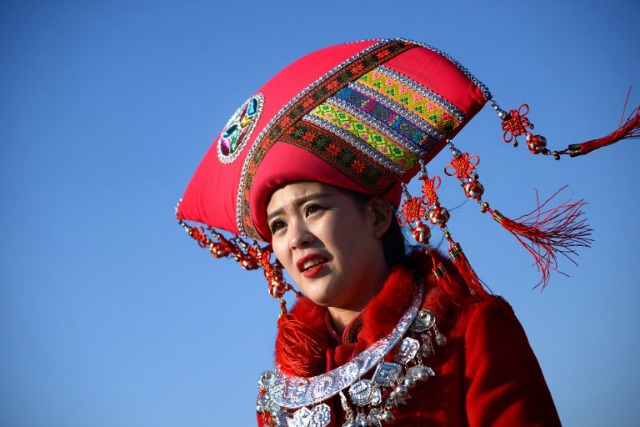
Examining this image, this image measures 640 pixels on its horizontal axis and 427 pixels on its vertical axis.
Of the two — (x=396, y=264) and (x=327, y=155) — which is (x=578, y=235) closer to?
(x=396, y=264)

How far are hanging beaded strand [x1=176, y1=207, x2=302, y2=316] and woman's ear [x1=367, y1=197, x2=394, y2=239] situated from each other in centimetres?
60

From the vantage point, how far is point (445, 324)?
108 inches

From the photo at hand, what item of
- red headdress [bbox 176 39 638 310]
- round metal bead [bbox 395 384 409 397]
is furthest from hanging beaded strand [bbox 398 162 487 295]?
round metal bead [bbox 395 384 409 397]

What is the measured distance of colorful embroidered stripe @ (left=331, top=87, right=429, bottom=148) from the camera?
2.83m

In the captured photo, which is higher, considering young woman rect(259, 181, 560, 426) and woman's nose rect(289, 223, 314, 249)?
woman's nose rect(289, 223, 314, 249)

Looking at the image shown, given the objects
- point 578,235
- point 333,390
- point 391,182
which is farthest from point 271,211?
point 578,235

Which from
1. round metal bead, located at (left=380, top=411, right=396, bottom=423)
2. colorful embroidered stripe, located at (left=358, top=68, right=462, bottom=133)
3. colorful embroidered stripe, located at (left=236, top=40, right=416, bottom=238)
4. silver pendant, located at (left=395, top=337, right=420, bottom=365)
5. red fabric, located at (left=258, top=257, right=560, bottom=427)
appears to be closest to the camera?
red fabric, located at (left=258, top=257, right=560, bottom=427)

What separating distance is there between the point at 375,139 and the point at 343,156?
137 millimetres

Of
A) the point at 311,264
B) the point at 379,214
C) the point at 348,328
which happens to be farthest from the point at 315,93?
the point at 348,328

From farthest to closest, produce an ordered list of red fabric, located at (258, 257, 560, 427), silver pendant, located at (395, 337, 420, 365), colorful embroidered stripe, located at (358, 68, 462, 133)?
colorful embroidered stripe, located at (358, 68, 462, 133) < silver pendant, located at (395, 337, 420, 365) < red fabric, located at (258, 257, 560, 427)

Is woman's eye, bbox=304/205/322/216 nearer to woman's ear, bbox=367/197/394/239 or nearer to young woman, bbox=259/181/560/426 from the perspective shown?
young woman, bbox=259/181/560/426

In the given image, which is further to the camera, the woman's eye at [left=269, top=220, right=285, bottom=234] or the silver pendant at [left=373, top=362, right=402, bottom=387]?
the woman's eye at [left=269, top=220, right=285, bottom=234]

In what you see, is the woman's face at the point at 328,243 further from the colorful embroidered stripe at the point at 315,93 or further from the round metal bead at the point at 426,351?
the round metal bead at the point at 426,351

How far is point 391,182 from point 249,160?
0.57 m
